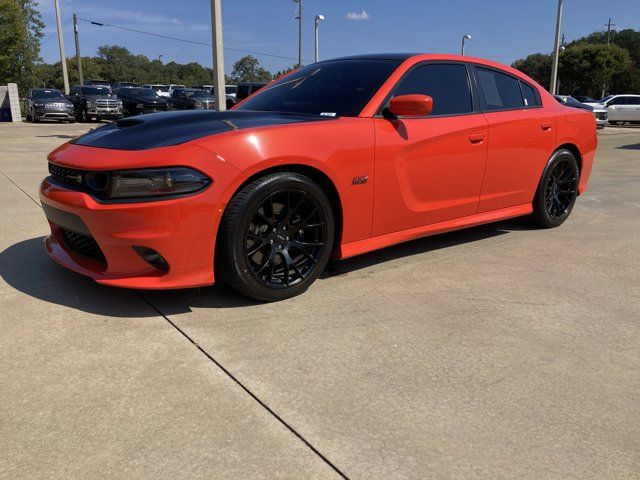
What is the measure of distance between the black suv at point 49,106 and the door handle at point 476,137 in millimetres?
23942

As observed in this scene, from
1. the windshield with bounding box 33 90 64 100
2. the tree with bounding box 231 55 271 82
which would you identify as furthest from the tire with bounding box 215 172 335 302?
the tree with bounding box 231 55 271 82

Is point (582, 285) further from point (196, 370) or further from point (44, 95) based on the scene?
point (44, 95)

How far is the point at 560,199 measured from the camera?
5445mm

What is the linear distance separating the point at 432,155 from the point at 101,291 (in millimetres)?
2387

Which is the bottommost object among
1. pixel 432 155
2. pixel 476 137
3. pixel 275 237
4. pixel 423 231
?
pixel 423 231

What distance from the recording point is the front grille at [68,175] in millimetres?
3098

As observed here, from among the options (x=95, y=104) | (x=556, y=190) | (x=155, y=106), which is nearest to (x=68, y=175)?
(x=556, y=190)

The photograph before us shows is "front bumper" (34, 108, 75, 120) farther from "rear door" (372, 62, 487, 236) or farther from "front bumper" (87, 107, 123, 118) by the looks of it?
"rear door" (372, 62, 487, 236)

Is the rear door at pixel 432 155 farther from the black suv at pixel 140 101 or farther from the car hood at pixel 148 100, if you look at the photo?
the car hood at pixel 148 100

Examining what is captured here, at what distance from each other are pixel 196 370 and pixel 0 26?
125 feet

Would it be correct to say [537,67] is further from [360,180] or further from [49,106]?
[360,180]

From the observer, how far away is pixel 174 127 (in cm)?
325

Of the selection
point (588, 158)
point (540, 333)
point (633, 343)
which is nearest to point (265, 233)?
point (540, 333)

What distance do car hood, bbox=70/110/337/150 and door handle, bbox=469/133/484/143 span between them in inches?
47.0
